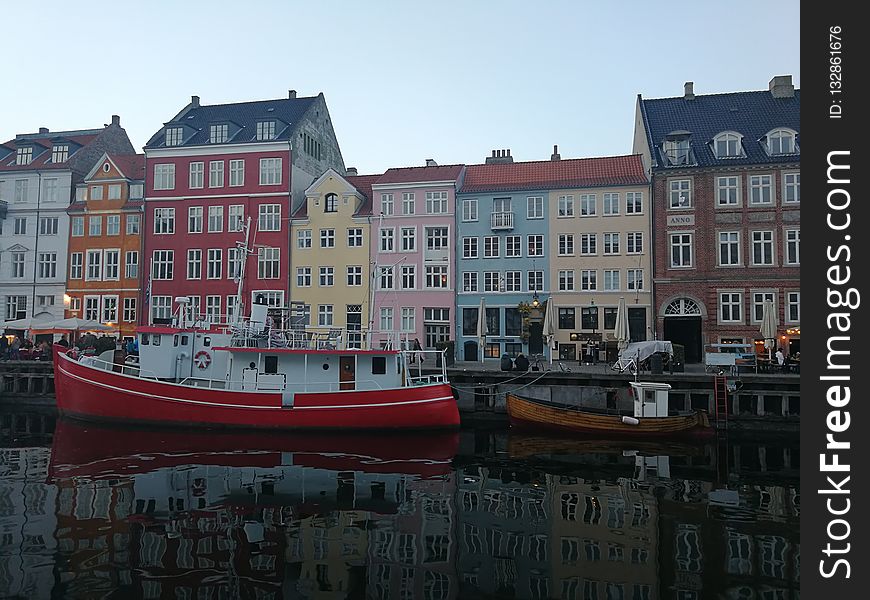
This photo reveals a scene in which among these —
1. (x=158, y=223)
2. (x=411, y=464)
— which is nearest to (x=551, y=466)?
(x=411, y=464)

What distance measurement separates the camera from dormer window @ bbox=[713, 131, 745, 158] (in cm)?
3844

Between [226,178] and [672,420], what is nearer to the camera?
[672,420]

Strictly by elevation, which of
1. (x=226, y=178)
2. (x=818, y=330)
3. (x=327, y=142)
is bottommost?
(x=818, y=330)

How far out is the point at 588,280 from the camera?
3953cm

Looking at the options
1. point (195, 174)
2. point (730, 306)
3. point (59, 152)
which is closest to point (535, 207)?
point (730, 306)

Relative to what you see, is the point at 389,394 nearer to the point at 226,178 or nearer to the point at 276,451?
the point at 276,451

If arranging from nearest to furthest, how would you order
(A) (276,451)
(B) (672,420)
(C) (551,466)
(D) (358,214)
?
(C) (551,466) → (A) (276,451) → (B) (672,420) → (D) (358,214)

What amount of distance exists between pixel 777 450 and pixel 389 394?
14689 mm

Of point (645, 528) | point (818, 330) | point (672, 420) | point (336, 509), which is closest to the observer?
point (818, 330)

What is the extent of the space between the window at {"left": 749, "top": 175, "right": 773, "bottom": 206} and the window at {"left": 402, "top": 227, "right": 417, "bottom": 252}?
2085cm

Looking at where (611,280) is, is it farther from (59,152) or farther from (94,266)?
(59,152)

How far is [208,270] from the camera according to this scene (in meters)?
44.1

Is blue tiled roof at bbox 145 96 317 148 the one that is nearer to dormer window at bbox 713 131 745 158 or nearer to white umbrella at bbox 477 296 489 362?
white umbrella at bbox 477 296 489 362

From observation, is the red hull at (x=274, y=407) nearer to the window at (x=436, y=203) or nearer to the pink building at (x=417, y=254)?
the pink building at (x=417, y=254)
